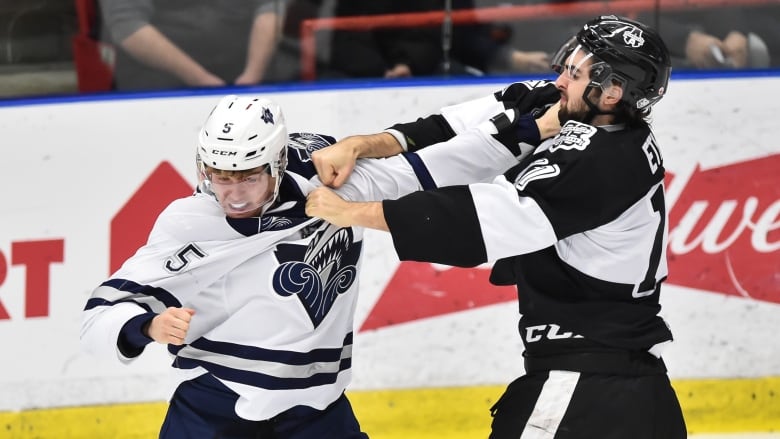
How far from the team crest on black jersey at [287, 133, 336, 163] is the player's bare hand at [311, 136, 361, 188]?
0.09 metres

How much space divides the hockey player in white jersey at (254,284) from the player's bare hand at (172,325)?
0.04ft

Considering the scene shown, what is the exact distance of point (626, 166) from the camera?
227 cm

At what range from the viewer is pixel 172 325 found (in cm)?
214

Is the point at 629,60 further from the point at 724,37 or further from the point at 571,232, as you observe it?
the point at 724,37

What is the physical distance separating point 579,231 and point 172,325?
0.79 meters

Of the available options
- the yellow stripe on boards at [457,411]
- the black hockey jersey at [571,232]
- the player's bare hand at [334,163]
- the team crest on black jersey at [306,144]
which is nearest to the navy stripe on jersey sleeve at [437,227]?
the black hockey jersey at [571,232]

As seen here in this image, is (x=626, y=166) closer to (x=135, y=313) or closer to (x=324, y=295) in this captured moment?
(x=324, y=295)

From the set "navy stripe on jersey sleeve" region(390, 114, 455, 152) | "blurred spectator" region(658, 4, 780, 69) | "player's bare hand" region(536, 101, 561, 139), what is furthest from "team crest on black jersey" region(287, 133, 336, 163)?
"blurred spectator" region(658, 4, 780, 69)

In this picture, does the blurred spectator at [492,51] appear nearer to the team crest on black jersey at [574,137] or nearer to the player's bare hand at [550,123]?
the player's bare hand at [550,123]

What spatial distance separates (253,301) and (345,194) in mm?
288

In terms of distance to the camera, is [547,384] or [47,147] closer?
[547,384]

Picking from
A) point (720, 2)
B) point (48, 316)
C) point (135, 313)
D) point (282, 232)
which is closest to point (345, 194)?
point (282, 232)

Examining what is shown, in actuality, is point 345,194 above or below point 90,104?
above

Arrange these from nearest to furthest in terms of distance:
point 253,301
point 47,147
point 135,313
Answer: point 135,313 < point 253,301 < point 47,147
